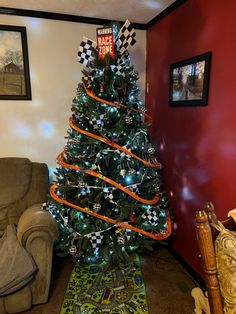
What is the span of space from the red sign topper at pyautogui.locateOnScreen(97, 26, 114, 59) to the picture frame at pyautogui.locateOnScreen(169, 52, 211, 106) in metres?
0.60

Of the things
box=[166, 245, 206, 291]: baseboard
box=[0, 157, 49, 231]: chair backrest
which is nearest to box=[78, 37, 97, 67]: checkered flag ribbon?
box=[0, 157, 49, 231]: chair backrest

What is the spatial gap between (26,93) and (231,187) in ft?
6.49

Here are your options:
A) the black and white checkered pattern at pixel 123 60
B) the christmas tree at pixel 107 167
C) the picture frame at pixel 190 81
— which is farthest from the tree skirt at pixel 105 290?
the black and white checkered pattern at pixel 123 60

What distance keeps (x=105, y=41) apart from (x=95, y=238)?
1525mm

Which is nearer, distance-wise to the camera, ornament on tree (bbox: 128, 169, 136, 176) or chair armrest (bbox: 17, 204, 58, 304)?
chair armrest (bbox: 17, 204, 58, 304)

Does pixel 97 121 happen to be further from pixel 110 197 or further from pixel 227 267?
pixel 227 267

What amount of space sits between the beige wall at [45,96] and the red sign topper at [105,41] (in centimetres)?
66

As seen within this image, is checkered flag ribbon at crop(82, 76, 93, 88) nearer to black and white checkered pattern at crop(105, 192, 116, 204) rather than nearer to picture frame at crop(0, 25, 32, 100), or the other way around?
picture frame at crop(0, 25, 32, 100)

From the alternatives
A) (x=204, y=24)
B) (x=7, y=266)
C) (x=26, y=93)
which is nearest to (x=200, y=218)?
(x=7, y=266)

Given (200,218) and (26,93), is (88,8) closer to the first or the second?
(26,93)

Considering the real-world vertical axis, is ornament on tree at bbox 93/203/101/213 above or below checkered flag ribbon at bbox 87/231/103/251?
above

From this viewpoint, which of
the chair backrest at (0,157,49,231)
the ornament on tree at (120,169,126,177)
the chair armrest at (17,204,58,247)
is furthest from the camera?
the chair backrest at (0,157,49,231)

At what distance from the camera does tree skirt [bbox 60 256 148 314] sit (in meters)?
1.64

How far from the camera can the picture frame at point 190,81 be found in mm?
1668
